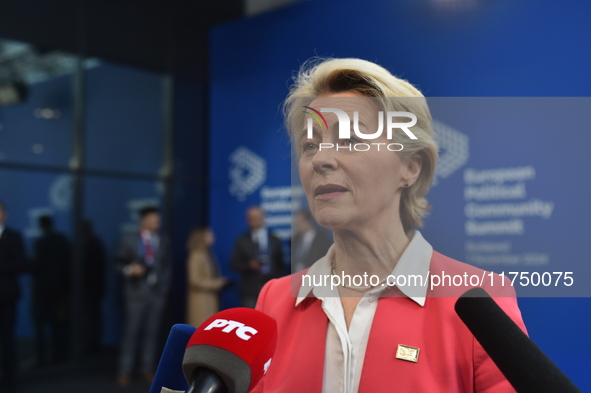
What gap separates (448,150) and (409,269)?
16 centimetres

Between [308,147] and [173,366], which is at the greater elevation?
[308,147]

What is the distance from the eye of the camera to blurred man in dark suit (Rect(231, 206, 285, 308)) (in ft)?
18.6

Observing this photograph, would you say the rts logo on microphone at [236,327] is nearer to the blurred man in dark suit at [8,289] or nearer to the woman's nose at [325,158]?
the woman's nose at [325,158]

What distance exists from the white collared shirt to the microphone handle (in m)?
0.18

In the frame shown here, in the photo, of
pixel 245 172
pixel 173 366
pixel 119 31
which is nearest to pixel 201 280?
pixel 245 172

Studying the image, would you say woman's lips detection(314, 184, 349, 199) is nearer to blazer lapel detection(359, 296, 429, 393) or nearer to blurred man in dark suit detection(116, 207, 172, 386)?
blazer lapel detection(359, 296, 429, 393)

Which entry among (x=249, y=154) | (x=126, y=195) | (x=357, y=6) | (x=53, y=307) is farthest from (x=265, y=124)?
(x=53, y=307)

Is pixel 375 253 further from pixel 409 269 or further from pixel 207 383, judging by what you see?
pixel 207 383

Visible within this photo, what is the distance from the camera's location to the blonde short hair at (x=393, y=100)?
690mm

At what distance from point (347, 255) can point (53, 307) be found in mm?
6079

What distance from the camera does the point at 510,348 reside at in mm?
611

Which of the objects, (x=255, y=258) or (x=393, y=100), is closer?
(x=393, y=100)

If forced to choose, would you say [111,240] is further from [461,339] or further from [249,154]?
[461,339]

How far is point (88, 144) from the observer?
6.62 metres
